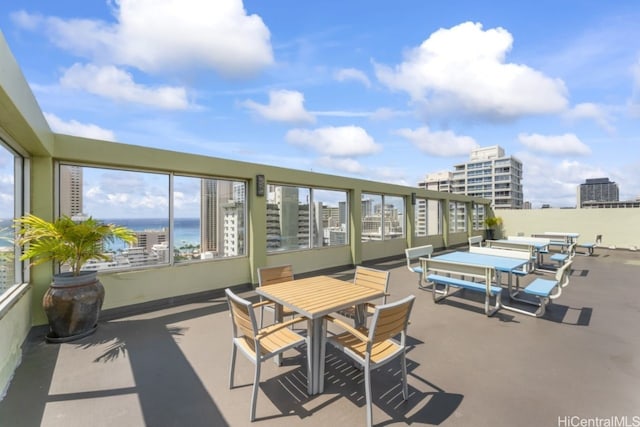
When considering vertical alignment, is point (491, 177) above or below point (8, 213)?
above

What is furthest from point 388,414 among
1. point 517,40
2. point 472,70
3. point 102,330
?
point 472,70

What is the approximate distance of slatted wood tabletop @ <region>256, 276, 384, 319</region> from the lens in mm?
2226

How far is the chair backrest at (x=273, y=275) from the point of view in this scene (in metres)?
3.24

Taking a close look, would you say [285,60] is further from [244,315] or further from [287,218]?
[244,315]

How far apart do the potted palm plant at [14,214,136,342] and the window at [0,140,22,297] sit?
0.11 metres

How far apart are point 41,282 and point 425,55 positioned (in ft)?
29.6

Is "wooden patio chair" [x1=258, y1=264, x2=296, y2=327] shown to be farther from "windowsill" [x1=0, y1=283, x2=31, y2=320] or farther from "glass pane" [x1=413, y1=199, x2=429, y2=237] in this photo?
"glass pane" [x1=413, y1=199, x2=429, y2=237]

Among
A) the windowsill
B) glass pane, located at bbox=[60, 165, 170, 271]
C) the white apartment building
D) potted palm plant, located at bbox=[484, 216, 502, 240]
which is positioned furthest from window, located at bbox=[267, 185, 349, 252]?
the white apartment building

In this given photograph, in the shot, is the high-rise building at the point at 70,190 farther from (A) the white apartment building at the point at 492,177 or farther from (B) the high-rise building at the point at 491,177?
(A) the white apartment building at the point at 492,177

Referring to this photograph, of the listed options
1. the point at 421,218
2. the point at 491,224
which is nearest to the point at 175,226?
the point at 421,218

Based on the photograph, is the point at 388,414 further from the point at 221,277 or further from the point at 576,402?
the point at 221,277

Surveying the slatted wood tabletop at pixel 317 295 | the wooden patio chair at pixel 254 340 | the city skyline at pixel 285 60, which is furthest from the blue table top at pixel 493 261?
the city skyline at pixel 285 60

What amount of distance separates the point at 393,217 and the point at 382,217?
639 mm

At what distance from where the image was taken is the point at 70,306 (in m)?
3.13
